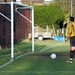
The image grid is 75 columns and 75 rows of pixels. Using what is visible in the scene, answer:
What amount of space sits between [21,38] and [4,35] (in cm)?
874

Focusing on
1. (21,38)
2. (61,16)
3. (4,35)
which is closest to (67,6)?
(61,16)

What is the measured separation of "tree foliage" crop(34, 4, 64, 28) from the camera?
37.1m

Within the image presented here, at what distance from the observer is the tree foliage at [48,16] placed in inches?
1462

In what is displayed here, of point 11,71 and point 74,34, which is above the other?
point 74,34

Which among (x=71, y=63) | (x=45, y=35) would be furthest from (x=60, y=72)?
(x=45, y=35)

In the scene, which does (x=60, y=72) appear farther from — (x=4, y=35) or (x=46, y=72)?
(x=4, y=35)

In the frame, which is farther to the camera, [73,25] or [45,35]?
[45,35]

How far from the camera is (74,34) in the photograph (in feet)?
45.8

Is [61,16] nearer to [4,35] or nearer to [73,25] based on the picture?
[4,35]

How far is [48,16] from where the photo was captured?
122 ft

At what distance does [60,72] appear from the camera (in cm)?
1130

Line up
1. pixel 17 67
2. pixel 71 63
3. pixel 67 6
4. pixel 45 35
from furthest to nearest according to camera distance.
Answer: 1. pixel 67 6
2. pixel 45 35
3. pixel 71 63
4. pixel 17 67

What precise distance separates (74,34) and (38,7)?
954 inches

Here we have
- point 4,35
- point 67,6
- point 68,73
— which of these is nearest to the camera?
point 68,73
